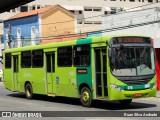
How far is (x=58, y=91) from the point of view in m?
19.4

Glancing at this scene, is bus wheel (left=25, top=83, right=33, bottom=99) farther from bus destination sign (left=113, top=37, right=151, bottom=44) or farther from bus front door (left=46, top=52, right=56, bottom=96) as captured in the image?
bus destination sign (left=113, top=37, right=151, bottom=44)

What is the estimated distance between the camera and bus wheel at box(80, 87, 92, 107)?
55.7 ft

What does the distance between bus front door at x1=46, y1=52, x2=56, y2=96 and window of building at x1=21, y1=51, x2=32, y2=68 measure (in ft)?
6.74

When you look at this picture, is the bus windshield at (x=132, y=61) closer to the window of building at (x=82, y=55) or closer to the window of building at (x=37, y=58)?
the window of building at (x=82, y=55)

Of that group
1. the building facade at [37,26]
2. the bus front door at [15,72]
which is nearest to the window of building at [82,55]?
the bus front door at [15,72]

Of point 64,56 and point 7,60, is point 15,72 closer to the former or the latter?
point 7,60

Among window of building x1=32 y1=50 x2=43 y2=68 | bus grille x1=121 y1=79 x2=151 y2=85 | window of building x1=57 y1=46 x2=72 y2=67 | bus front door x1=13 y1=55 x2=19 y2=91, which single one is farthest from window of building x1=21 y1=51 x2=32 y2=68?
bus grille x1=121 y1=79 x2=151 y2=85

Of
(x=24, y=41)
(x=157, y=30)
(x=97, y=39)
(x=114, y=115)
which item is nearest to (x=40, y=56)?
(x=97, y=39)

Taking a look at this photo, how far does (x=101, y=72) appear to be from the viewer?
16391mm

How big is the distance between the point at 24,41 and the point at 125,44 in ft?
130

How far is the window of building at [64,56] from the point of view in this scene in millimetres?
18469

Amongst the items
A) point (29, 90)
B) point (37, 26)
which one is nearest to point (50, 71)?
point (29, 90)

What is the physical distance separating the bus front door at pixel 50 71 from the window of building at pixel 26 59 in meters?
2.05

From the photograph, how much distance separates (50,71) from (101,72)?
4386 millimetres
